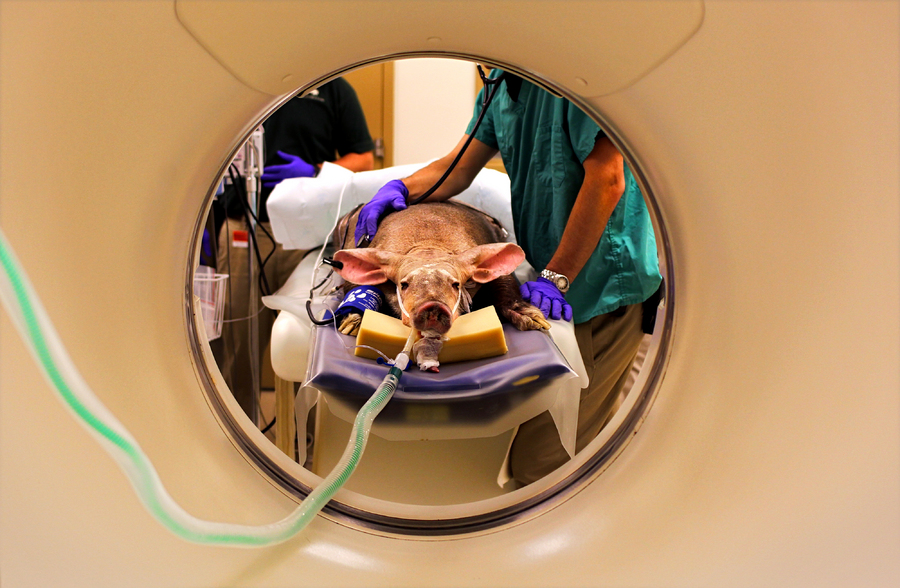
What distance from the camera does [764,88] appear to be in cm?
57

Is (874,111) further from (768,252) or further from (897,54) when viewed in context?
(768,252)

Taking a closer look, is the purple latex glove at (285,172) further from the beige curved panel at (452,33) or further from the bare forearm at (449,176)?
the beige curved panel at (452,33)

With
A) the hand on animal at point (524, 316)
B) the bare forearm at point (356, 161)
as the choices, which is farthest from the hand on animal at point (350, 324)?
the bare forearm at point (356, 161)

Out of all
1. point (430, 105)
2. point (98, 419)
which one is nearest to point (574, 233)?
point (98, 419)

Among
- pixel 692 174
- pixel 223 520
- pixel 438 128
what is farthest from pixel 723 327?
pixel 438 128

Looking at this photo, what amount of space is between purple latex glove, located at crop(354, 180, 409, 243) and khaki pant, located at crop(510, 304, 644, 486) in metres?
0.74

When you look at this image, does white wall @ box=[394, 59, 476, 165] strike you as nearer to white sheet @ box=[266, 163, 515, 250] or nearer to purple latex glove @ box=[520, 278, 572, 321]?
white sheet @ box=[266, 163, 515, 250]

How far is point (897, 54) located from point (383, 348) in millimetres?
1019

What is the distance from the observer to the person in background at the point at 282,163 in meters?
2.46

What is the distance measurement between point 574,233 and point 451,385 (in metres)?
0.65

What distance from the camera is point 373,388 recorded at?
118 cm

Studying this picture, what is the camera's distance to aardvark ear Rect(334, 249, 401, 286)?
60.0 inches

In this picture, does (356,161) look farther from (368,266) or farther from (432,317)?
(432,317)

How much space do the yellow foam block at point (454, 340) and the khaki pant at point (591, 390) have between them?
0.52m
